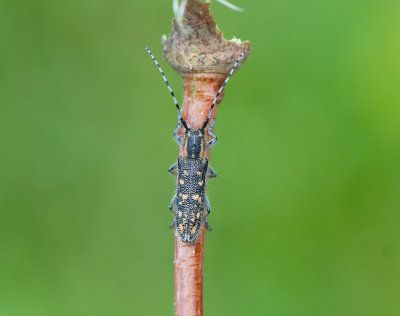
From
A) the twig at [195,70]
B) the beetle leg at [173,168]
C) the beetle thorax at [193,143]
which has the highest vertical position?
the beetle leg at [173,168]

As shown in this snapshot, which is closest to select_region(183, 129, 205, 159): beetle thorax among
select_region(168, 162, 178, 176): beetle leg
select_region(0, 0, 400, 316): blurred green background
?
select_region(168, 162, 178, 176): beetle leg

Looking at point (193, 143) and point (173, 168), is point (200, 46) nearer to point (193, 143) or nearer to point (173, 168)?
point (193, 143)

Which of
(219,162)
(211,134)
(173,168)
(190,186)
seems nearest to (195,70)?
(211,134)

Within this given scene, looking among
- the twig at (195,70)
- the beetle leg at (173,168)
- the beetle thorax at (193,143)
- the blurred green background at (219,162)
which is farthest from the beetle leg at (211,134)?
the blurred green background at (219,162)

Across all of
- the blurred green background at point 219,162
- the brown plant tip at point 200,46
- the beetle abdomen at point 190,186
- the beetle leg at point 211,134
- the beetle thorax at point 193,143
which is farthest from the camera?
the blurred green background at point 219,162

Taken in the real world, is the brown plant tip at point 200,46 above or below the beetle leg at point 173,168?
below

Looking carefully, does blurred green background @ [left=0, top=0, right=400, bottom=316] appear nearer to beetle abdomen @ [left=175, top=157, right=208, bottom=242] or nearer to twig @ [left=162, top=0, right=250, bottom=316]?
beetle abdomen @ [left=175, top=157, right=208, bottom=242]

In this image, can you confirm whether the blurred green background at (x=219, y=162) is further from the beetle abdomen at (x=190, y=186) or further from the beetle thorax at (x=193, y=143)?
the beetle thorax at (x=193, y=143)
